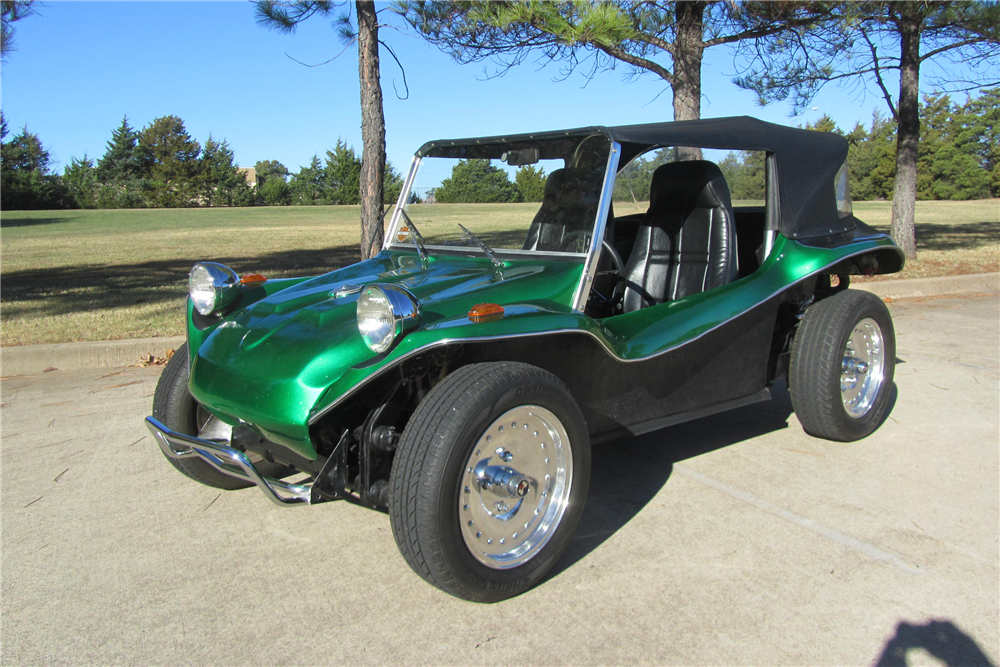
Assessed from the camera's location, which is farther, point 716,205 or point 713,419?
point 713,419

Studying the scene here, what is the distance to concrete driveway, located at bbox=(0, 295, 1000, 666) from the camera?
2.33 meters

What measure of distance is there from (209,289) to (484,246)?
1.27m

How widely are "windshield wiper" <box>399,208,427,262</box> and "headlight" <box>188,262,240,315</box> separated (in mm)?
914

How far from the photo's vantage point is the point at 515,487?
2.60 m

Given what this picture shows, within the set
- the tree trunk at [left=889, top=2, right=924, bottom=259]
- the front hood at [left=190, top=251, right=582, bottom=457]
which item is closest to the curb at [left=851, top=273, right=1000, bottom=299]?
the tree trunk at [left=889, top=2, right=924, bottom=259]

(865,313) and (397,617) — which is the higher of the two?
(865,313)

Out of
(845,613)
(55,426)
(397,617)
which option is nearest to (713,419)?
(845,613)

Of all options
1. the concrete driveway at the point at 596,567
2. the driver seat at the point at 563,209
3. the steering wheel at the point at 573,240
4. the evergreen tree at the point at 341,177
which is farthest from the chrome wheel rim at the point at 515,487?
the evergreen tree at the point at 341,177

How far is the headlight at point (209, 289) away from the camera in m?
3.40

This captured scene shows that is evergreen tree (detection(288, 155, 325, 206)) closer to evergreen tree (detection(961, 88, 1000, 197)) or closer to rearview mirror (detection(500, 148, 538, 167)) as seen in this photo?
evergreen tree (detection(961, 88, 1000, 197))

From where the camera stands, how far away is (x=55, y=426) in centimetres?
436

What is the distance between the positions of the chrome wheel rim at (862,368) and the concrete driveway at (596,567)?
226 mm

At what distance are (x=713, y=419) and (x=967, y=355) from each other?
9.11 feet

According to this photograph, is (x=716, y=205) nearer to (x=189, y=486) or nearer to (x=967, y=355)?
(x=189, y=486)
